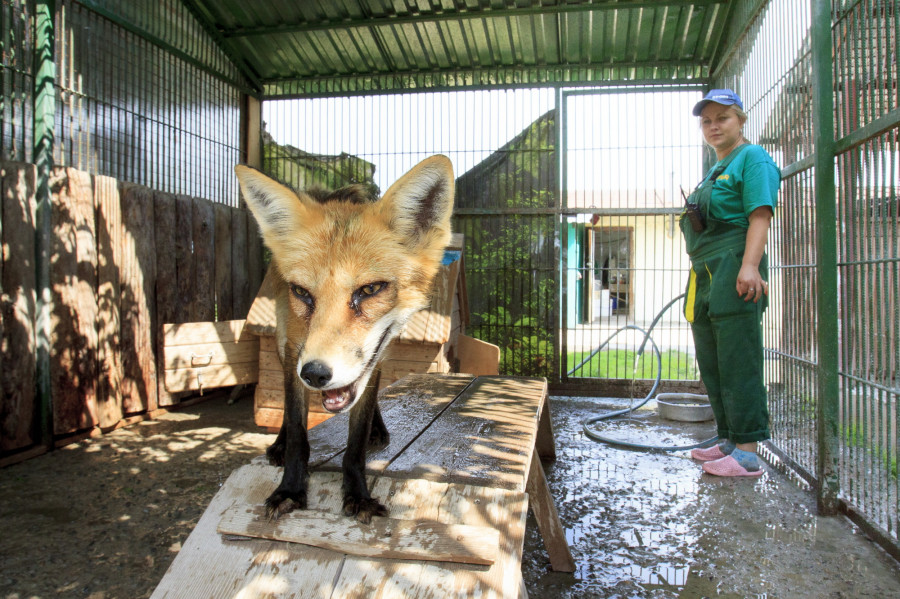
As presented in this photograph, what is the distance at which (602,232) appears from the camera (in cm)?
662

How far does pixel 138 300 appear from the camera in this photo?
16.9ft

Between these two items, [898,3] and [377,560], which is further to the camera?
[898,3]

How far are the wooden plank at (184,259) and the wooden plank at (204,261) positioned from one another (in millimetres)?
41

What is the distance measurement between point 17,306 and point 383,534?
3821 mm

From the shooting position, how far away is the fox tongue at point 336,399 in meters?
1.63

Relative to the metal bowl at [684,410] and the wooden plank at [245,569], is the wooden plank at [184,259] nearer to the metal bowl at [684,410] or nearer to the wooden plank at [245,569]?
the wooden plank at [245,569]

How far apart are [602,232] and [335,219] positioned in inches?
206

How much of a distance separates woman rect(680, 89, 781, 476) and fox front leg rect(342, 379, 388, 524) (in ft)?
8.29

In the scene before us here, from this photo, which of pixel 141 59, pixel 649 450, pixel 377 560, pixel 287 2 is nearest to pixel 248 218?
pixel 141 59

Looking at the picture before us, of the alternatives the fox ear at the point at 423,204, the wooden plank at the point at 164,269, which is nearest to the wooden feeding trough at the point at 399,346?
the wooden plank at the point at 164,269

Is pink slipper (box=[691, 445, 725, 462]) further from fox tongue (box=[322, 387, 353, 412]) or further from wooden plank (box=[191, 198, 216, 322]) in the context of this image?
wooden plank (box=[191, 198, 216, 322])

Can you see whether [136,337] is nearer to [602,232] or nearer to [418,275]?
[418,275]

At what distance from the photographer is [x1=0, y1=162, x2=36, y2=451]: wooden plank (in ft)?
12.9

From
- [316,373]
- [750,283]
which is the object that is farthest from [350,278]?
[750,283]
